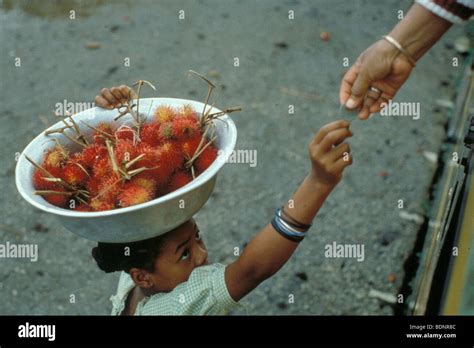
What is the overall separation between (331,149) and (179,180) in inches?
11.7

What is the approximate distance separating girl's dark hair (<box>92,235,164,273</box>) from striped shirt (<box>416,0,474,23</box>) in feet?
2.31

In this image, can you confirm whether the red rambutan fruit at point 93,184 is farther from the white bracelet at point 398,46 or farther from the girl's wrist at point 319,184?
the white bracelet at point 398,46

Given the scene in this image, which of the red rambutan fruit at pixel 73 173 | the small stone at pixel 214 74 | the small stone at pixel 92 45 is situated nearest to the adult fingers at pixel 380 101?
the red rambutan fruit at pixel 73 173

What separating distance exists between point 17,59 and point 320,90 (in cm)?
151

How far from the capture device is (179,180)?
122 centimetres

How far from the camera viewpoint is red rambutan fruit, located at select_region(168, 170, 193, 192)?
1214 millimetres

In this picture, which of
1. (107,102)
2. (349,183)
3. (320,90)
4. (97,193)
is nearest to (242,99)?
(320,90)

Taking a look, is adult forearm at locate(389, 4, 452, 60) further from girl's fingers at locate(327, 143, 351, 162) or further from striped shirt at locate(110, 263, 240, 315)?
striped shirt at locate(110, 263, 240, 315)

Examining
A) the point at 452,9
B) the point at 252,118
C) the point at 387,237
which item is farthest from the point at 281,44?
the point at 452,9

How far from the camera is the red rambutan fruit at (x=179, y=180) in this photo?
3.98 ft

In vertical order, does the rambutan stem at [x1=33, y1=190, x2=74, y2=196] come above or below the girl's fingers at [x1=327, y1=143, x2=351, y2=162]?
below

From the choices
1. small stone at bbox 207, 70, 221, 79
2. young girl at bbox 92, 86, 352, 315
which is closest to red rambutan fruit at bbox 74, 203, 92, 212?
young girl at bbox 92, 86, 352, 315
